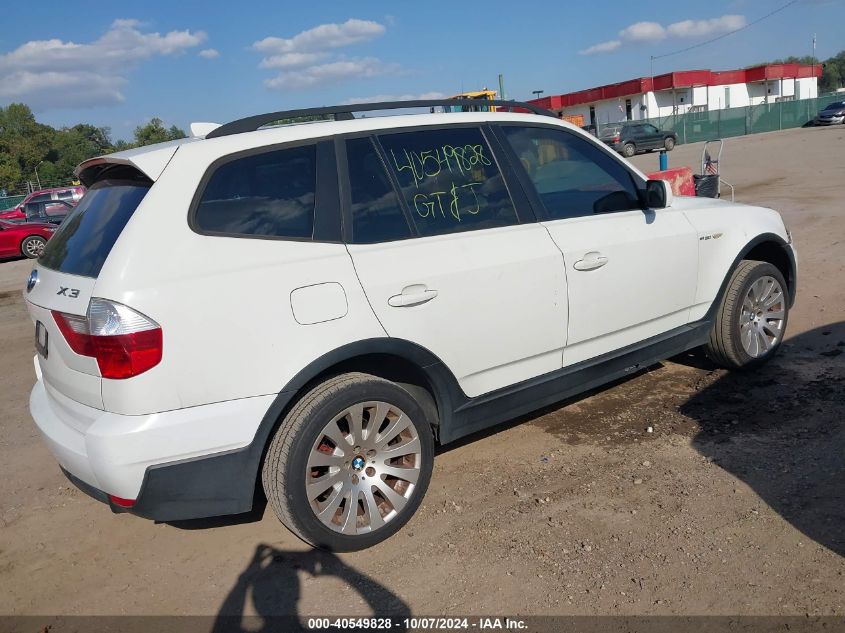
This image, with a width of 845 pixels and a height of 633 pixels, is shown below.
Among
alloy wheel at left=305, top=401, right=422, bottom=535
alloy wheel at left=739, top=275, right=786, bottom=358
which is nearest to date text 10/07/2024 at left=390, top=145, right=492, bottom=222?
alloy wheel at left=305, top=401, right=422, bottom=535

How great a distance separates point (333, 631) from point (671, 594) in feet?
4.41

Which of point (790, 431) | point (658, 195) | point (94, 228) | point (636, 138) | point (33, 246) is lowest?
point (790, 431)

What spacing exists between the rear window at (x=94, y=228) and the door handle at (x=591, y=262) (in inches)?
87.4

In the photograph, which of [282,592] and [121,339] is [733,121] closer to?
[282,592]

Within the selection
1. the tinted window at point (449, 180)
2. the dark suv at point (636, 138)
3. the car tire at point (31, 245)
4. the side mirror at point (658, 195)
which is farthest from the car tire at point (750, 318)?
the dark suv at point (636, 138)

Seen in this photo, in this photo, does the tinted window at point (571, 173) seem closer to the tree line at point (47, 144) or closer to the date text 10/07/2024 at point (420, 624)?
the date text 10/07/2024 at point (420, 624)

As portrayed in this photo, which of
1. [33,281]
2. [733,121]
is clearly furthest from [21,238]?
[733,121]

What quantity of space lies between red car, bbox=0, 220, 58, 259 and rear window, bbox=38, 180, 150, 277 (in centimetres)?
1668

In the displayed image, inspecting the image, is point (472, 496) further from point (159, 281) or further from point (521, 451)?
point (159, 281)

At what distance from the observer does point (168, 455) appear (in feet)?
9.34

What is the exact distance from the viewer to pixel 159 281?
2.83m

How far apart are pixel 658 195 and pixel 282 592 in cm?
304

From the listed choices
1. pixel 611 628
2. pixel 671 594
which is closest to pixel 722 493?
pixel 671 594

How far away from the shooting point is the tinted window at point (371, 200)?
338cm
